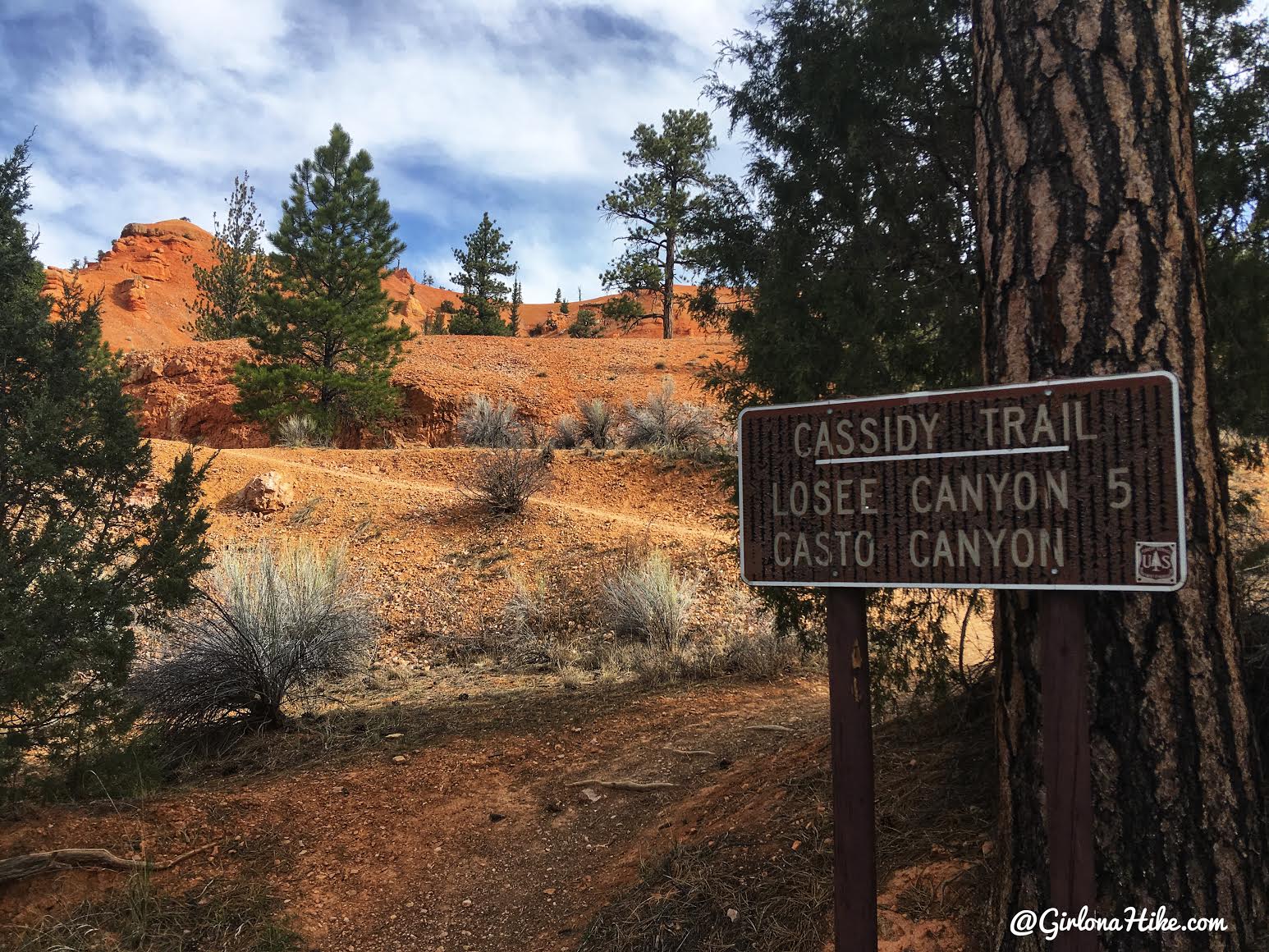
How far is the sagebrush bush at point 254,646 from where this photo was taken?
6168 millimetres

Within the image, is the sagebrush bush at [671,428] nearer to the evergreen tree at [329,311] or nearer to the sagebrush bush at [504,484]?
the sagebrush bush at [504,484]

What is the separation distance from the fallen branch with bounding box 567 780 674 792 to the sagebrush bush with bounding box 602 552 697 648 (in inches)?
118

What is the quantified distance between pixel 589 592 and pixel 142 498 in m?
6.57

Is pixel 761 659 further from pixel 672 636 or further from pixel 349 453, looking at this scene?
pixel 349 453

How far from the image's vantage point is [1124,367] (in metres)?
2.32

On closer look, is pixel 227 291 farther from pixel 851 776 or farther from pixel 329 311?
pixel 851 776

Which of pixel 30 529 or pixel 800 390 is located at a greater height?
pixel 800 390

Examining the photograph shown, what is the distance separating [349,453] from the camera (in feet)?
56.4

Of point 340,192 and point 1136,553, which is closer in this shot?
point 1136,553

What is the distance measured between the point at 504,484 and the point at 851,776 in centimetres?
1035

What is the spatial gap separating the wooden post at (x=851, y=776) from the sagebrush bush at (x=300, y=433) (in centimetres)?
1897

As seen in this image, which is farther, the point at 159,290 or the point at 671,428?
the point at 159,290

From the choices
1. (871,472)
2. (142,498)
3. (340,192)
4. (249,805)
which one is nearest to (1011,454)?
(871,472)

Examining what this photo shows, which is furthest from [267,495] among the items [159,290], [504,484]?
[159,290]
